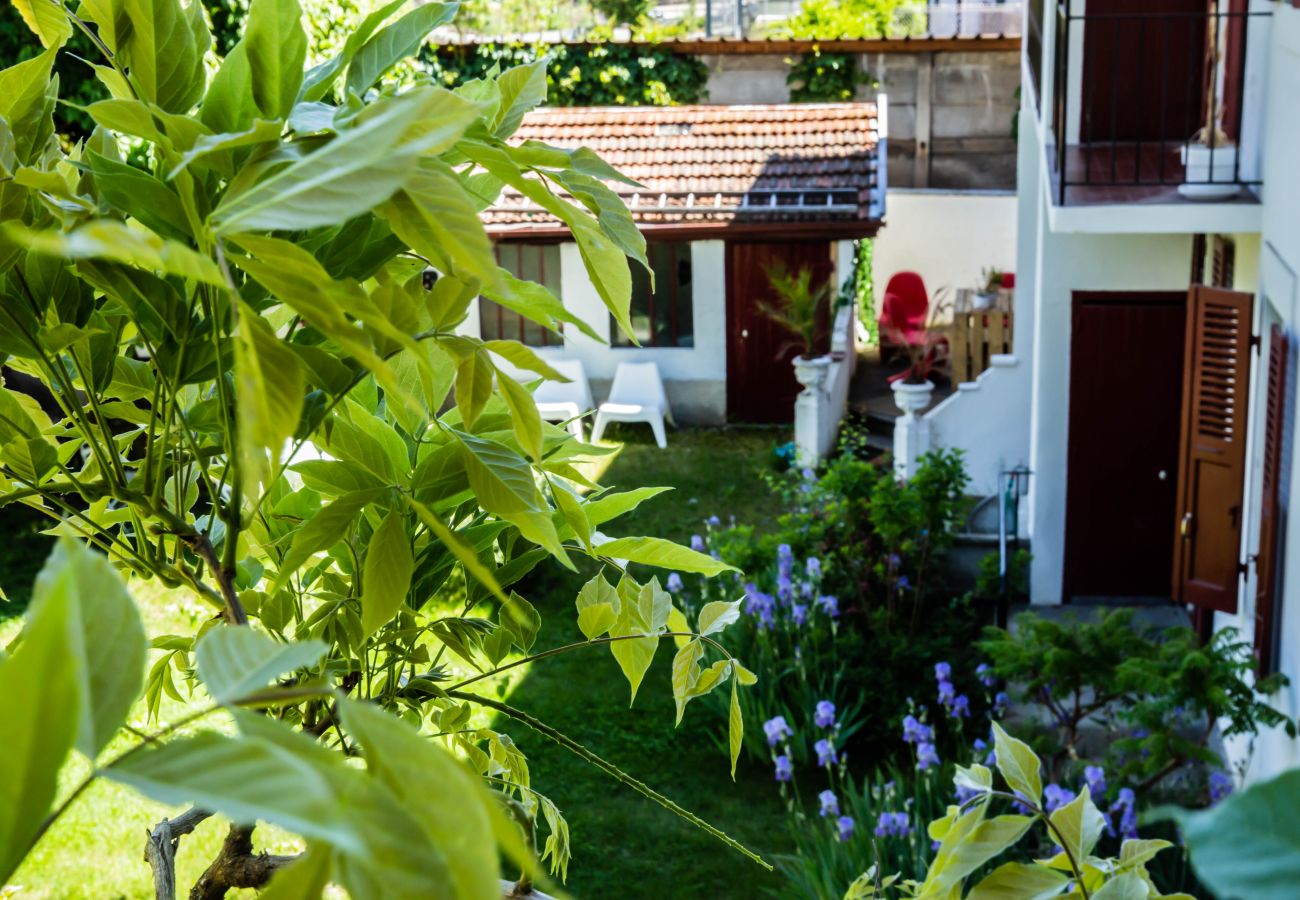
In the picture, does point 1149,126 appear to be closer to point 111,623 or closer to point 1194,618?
point 1194,618

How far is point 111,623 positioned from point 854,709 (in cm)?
580

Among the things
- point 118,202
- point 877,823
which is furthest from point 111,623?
point 877,823

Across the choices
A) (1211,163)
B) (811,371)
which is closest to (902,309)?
(811,371)

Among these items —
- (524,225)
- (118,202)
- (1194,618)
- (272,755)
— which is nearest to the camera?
(272,755)

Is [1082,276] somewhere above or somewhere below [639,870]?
above

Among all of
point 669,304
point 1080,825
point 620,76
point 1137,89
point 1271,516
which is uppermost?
point 620,76

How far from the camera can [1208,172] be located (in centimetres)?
605

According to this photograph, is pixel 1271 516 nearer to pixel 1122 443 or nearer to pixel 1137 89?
pixel 1122 443

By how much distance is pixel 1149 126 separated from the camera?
759 centimetres

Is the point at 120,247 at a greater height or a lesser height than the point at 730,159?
greater

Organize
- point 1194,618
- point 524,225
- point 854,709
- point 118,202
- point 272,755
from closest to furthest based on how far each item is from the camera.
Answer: point 272,755 → point 118,202 → point 854,709 → point 1194,618 → point 524,225

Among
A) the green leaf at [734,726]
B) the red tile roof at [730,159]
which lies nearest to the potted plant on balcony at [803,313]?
the red tile roof at [730,159]

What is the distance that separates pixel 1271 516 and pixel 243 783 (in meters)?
4.97

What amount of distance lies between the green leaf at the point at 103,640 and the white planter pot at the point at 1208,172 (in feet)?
19.1
